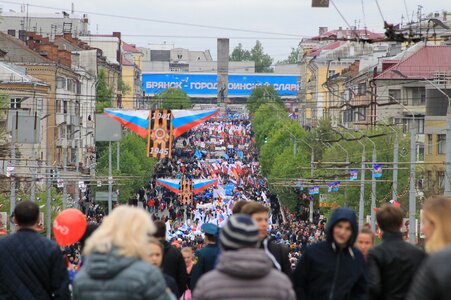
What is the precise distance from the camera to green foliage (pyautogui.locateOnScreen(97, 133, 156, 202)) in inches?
3561

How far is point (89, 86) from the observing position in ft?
366

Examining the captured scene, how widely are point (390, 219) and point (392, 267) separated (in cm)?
36

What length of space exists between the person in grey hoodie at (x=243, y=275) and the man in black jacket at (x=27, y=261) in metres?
3.02

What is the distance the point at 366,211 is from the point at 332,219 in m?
55.1

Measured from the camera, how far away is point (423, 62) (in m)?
83.4

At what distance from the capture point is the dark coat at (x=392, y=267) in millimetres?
10992

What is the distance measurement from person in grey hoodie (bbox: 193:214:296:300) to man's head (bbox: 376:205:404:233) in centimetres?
266

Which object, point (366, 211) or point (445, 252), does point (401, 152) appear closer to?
point (366, 211)

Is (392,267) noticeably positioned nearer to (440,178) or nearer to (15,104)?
(440,178)

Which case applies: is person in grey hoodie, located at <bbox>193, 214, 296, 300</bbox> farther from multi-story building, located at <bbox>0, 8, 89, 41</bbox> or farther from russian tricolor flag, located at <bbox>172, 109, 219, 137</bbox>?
multi-story building, located at <bbox>0, 8, 89, 41</bbox>

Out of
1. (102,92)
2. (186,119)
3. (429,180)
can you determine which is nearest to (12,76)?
(429,180)

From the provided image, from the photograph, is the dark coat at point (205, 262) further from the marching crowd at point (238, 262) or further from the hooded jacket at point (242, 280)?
the hooded jacket at point (242, 280)

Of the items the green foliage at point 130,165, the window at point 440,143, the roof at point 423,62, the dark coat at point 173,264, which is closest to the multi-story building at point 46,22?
the green foliage at point 130,165

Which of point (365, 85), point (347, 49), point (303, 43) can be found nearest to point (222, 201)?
point (365, 85)
